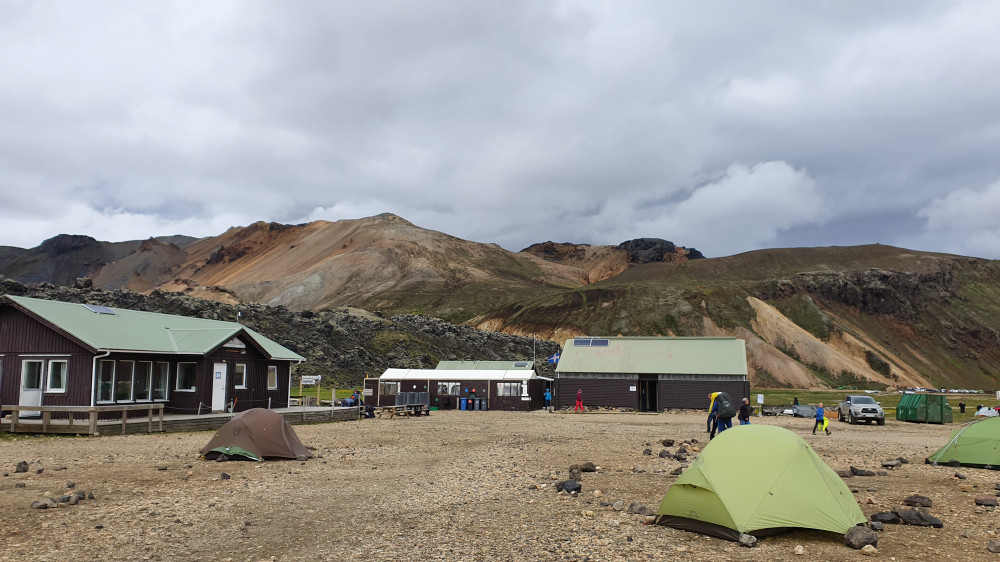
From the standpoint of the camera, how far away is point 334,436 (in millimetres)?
25047

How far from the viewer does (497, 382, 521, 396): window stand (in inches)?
1905

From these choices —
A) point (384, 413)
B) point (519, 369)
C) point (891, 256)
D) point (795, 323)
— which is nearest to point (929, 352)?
point (795, 323)

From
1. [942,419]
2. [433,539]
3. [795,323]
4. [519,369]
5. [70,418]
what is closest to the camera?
[433,539]

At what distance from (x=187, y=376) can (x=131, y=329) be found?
306cm

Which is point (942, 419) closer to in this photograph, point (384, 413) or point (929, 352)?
point (384, 413)

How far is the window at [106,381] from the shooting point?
84.5 ft

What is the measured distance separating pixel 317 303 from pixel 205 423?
124 metres

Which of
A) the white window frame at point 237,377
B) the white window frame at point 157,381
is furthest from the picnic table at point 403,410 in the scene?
the white window frame at point 157,381

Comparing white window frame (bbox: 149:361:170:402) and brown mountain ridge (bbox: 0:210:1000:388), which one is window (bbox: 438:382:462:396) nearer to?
white window frame (bbox: 149:361:170:402)

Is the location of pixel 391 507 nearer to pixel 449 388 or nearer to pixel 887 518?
pixel 887 518

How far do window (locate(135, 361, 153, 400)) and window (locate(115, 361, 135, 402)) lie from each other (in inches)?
12.2

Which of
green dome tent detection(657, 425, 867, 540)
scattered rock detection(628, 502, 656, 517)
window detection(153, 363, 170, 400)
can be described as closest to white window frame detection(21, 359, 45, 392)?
window detection(153, 363, 170, 400)

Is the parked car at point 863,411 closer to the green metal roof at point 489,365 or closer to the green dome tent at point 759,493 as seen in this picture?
the green metal roof at point 489,365

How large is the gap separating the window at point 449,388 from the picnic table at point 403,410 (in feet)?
26.1
